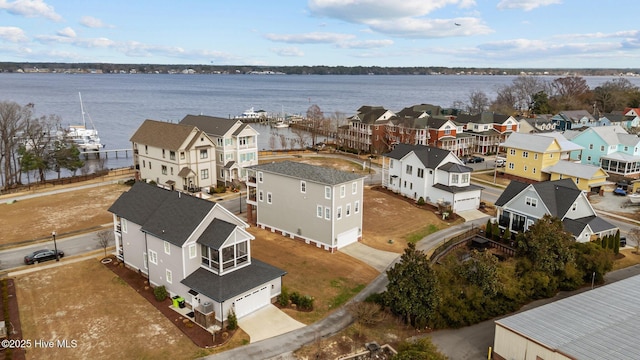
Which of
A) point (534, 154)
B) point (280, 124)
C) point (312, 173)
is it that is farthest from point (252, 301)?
point (280, 124)


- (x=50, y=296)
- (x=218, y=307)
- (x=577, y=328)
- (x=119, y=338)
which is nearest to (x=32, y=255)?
(x=50, y=296)

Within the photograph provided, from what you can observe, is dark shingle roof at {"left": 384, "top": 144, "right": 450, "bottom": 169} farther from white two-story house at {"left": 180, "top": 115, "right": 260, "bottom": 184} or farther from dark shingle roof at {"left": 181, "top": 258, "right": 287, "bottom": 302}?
dark shingle roof at {"left": 181, "top": 258, "right": 287, "bottom": 302}

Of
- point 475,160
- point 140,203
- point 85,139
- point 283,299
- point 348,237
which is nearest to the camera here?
point 283,299

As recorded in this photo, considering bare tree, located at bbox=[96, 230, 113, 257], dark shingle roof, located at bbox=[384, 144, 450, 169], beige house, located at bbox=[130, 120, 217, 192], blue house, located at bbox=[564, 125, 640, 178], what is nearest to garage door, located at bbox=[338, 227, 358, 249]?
dark shingle roof, located at bbox=[384, 144, 450, 169]

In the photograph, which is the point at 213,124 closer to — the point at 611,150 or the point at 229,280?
the point at 229,280

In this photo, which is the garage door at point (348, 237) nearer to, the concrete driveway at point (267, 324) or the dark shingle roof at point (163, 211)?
the concrete driveway at point (267, 324)
